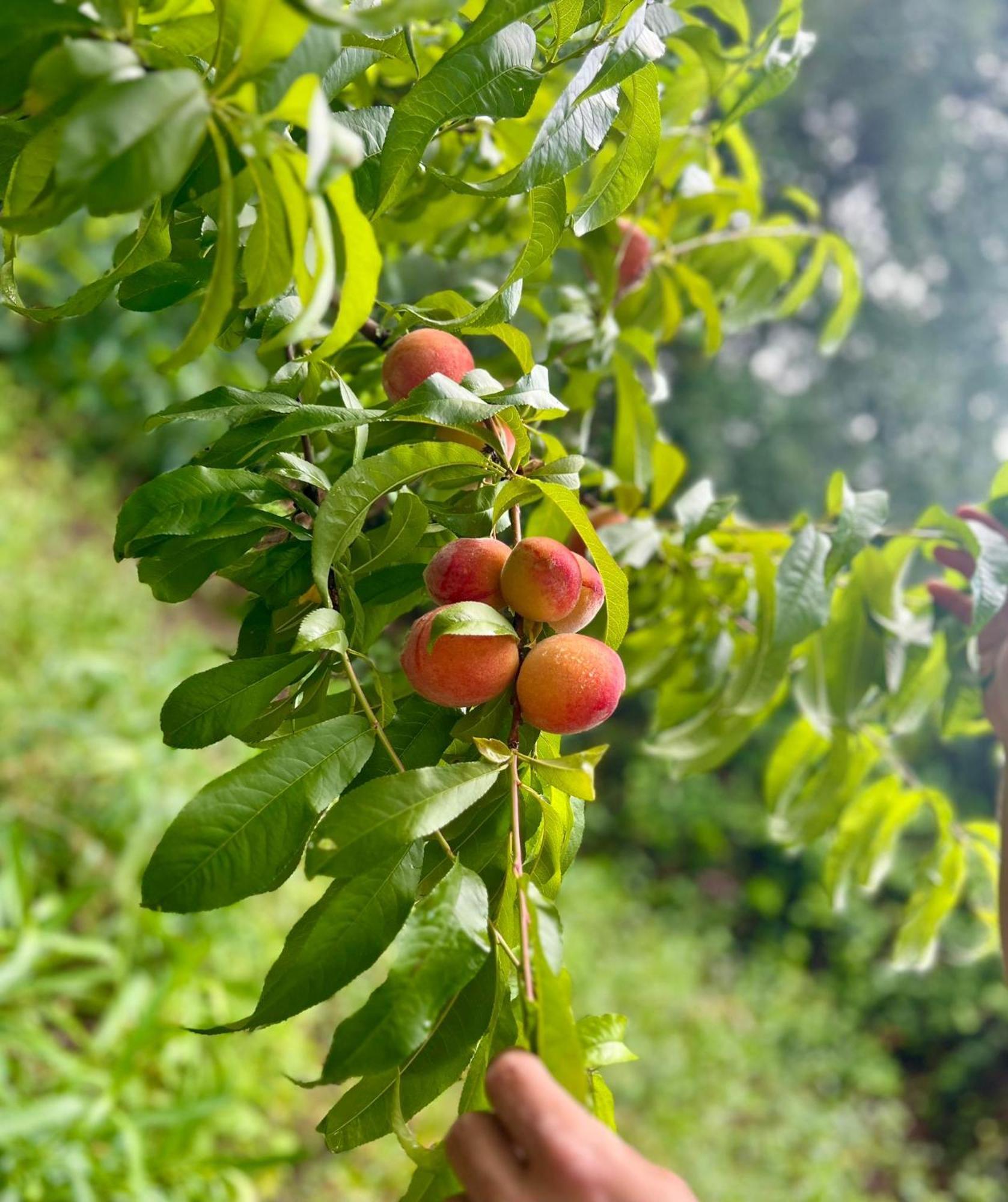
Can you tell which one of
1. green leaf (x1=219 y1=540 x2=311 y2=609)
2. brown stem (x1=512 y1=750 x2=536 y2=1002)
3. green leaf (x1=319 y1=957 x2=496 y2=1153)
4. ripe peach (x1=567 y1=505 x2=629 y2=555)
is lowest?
ripe peach (x1=567 y1=505 x2=629 y2=555)

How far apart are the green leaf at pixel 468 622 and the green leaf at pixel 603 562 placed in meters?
0.04

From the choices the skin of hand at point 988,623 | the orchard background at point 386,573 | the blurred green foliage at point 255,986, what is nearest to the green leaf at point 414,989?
the orchard background at point 386,573

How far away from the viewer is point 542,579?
0.35 meters

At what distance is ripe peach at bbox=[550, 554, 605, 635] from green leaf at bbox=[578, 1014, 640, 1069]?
136 millimetres

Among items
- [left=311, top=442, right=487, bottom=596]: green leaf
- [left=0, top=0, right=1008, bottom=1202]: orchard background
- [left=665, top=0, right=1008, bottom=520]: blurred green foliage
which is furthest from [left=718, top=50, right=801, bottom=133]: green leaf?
[left=665, top=0, right=1008, bottom=520]: blurred green foliage

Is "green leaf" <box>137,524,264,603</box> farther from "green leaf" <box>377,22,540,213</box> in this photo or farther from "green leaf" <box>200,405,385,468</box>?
"green leaf" <box>377,22,540,213</box>

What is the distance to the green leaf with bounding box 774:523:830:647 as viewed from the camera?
0.55 m

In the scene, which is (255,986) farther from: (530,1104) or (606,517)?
(530,1104)

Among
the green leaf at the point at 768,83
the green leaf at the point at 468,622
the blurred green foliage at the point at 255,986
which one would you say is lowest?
the blurred green foliage at the point at 255,986

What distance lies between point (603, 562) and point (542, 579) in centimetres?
3

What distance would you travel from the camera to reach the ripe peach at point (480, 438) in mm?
388

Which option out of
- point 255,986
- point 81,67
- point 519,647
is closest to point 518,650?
point 519,647

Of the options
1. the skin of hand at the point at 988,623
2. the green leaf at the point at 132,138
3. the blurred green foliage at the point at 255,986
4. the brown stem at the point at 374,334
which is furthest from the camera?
the blurred green foliage at the point at 255,986

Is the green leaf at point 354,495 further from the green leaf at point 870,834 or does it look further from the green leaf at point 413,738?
the green leaf at point 870,834
